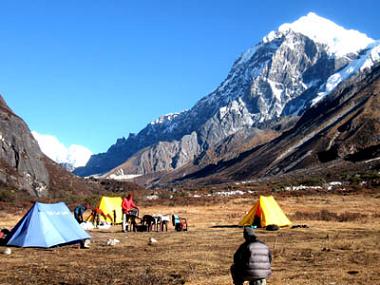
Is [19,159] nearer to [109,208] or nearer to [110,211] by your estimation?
[109,208]

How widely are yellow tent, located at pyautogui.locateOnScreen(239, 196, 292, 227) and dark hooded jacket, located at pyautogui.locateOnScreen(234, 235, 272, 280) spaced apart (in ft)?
64.3

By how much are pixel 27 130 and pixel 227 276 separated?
6740 cm

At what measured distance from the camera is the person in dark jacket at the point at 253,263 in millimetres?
11453

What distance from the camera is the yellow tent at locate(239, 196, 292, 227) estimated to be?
1226 inches

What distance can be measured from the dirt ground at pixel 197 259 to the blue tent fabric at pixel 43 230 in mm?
555

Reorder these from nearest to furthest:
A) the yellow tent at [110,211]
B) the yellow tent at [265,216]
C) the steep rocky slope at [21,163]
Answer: the yellow tent at [265,216] < the yellow tent at [110,211] < the steep rocky slope at [21,163]

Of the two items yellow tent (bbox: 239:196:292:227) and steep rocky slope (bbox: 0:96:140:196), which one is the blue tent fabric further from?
steep rocky slope (bbox: 0:96:140:196)

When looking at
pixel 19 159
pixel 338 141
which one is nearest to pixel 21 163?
pixel 19 159

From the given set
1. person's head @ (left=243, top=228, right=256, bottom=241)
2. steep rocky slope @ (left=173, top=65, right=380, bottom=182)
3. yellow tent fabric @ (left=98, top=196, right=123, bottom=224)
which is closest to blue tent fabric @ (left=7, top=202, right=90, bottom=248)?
person's head @ (left=243, top=228, right=256, bottom=241)

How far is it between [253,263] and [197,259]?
7.98 metres

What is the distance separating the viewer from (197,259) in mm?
19234

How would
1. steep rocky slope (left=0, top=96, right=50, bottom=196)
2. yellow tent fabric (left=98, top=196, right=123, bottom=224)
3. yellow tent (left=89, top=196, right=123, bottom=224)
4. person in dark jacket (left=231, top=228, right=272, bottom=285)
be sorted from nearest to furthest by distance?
1. person in dark jacket (left=231, top=228, right=272, bottom=285)
2. yellow tent (left=89, top=196, right=123, bottom=224)
3. yellow tent fabric (left=98, top=196, right=123, bottom=224)
4. steep rocky slope (left=0, top=96, right=50, bottom=196)

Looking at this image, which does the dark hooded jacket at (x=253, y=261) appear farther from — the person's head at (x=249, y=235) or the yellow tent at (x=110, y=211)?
the yellow tent at (x=110, y=211)

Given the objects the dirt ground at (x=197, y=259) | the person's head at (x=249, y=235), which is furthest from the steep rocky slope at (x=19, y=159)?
the person's head at (x=249, y=235)
